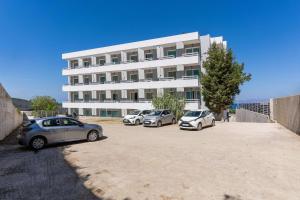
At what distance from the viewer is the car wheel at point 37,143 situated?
11.6 m

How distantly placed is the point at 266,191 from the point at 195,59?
26.4m

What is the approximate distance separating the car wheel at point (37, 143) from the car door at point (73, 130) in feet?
4.27

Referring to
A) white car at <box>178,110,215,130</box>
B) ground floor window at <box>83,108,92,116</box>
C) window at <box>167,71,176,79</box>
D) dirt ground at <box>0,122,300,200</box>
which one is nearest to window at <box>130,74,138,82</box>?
window at <box>167,71,176,79</box>

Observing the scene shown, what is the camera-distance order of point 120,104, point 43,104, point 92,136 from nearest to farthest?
point 92,136, point 120,104, point 43,104

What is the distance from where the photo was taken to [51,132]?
12148 millimetres

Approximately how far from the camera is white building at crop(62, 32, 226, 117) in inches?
1250

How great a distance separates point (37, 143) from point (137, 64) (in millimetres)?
25614

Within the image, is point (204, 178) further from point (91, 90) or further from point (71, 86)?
point (71, 86)

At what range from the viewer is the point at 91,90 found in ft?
135

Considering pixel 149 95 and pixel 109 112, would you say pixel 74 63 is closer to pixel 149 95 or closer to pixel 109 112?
pixel 109 112

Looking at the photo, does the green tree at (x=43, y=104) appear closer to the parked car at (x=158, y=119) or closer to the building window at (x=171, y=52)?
the building window at (x=171, y=52)

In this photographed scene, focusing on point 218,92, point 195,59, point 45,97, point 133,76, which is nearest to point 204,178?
point 218,92

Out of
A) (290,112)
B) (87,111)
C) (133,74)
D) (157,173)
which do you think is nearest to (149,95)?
(133,74)

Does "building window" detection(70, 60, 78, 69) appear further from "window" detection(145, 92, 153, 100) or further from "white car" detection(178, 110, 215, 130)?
"white car" detection(178, 110, 215, 130)
